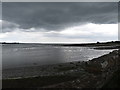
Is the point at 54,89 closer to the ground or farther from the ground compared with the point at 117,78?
closer to the ground

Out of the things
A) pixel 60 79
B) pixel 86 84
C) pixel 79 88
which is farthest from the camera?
pixel 60 79

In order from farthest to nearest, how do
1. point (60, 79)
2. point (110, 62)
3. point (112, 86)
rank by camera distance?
point (110, 62), point (60, 79), point (112, 86)

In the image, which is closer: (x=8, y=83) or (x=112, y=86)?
(x=112, y=86)

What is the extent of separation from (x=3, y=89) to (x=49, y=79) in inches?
234

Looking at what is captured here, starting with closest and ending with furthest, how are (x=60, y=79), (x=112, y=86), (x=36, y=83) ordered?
(x=112, y=86)
(x=36, y=83)
(x=60, y=79)

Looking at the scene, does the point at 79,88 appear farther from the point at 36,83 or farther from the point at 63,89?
the point at 36,83

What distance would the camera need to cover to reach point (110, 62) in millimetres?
29438

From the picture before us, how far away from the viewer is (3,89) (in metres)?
19.1

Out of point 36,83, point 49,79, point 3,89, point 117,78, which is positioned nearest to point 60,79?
point 49,79

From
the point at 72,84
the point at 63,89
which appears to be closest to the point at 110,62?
the point at 72,84

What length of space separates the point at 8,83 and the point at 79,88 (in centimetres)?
916

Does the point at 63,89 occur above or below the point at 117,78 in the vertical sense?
below

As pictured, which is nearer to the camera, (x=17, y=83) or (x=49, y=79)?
(x=17, y=83)

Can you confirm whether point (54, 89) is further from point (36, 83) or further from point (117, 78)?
point (117, 78)
